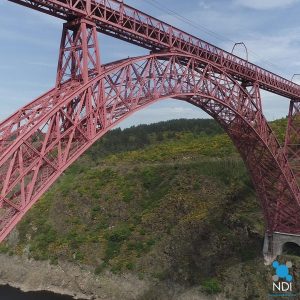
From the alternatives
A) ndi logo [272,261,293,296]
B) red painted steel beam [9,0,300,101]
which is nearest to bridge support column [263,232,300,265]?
ndi logo [272,261,293,296]

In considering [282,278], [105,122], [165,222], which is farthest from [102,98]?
[165,222]

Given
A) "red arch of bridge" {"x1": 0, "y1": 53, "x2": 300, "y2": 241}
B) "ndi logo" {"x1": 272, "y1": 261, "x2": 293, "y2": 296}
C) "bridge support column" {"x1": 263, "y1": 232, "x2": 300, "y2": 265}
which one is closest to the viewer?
"red arch of bridge" {"x1": 0, "y1": 53, "x2": 300, "y2": 241}

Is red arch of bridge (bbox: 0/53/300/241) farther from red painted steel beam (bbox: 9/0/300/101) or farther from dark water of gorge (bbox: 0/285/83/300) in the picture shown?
dark water of gorge (bbox: 0/285/83/300)

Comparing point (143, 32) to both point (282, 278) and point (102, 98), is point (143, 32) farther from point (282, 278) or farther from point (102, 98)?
point (282, 278)

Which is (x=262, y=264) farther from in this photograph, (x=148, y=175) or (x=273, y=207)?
(x=148, y=175)

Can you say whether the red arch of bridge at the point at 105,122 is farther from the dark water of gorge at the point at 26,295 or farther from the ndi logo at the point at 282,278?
the dark water of gorge at the point at 26,295

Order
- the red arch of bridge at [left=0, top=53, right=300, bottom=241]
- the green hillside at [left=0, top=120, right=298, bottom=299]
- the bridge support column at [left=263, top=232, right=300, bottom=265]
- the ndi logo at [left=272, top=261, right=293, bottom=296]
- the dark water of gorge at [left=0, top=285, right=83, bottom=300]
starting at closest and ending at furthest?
the red arch of bridge at [left=0, top=53, right=300, bottom=241]
the ndi logo at [left=272, top=261, right=293, bottom=296]
the bridge support column at [left=263, top=232, right=300, bottom=265]
the green hillside at [left=0, top=120, right=298, bottom=299]
the dark water of gorge at [left=0, top=285, right=83, bottom=300]
